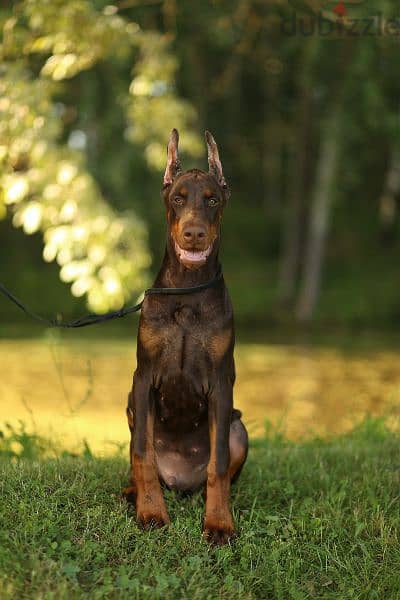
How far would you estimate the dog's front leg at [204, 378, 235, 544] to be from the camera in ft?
13.9

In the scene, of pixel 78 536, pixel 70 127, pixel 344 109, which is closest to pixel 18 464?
pixel 78 536

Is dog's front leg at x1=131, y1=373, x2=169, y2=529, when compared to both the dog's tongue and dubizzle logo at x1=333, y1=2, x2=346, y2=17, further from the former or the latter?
dubizzle logo at x1=333, y1=2, x2=346, y2=17

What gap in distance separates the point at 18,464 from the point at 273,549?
192 centimetres

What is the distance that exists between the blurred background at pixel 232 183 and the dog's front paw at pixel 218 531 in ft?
7.23

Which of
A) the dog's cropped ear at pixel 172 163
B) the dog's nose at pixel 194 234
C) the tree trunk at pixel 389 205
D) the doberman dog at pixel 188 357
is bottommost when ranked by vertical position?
the tree trunk at pixel 389 205

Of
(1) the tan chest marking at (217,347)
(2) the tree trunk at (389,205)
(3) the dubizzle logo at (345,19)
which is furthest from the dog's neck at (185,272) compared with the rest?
(2) the tree trunk at (389,205)

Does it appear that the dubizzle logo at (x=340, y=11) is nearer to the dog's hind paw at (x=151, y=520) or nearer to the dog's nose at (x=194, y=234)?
the dog's nose at (x=194, y=234)

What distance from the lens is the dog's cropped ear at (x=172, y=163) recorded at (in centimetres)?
449

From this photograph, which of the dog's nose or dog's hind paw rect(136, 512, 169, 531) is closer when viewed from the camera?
the dog's nose

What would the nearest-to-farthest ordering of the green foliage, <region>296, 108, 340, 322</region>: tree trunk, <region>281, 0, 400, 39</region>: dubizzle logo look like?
the green foliage → <region>281, 0, 400, 39</region>: dubizzle logo → <region>296, 108, 340, 322</region>: tree trunk

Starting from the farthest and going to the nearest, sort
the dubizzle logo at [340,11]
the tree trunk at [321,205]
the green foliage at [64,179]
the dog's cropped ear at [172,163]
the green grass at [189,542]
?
the tree trunk at [321,205] < the dubizzle logo at [340,11] < the green foliage at [64,179] < the dog's cropped ear at [172,163] < the green grass at [189,542]

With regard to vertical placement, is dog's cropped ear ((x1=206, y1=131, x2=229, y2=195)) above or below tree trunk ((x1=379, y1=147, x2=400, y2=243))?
above

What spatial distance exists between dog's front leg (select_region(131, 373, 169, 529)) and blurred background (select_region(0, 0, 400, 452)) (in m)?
1.80

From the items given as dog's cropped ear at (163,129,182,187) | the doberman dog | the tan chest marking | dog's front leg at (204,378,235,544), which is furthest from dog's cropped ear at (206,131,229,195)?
dog's front leg at (204,378,235,544)
